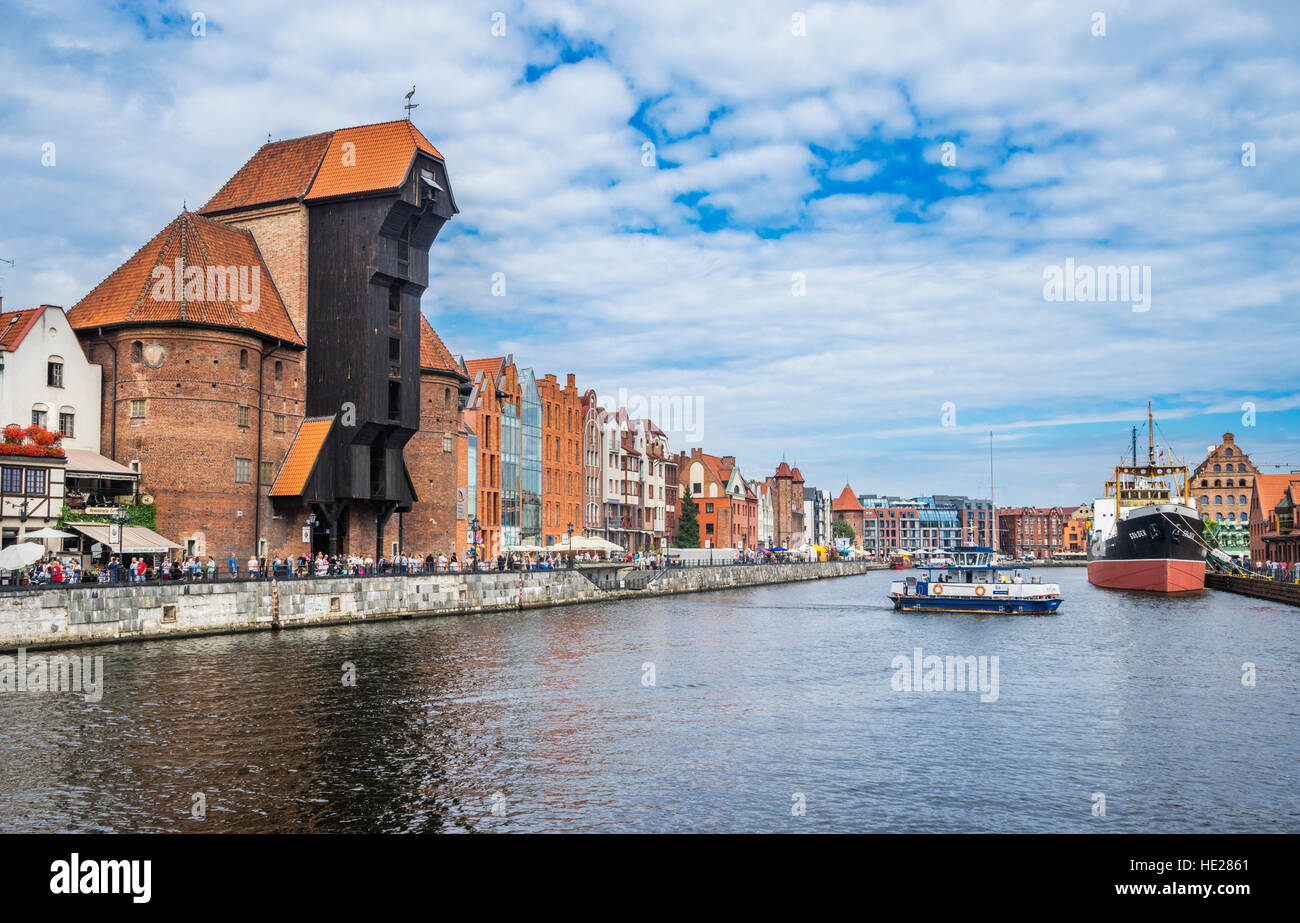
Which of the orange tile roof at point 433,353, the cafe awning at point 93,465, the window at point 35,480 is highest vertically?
the orange tile roof at point 433,353

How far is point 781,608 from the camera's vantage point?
256ft

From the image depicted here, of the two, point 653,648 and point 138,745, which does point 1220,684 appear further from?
point 138,745

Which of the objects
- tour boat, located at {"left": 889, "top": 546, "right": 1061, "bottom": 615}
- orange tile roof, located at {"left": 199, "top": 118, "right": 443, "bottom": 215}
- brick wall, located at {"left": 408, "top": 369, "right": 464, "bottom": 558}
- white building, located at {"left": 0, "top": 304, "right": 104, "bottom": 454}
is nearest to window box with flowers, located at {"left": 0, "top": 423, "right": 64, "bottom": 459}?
white building, located at {"left": 0, "top": 304, "right": 104, "bottom": 454}

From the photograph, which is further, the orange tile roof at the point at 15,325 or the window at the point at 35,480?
the orange tile roof at the point at 15,325

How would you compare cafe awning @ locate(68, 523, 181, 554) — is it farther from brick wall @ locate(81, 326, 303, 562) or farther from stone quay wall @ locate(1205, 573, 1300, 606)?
stone quay wall @ locate(1205, 573, 1300, 606)

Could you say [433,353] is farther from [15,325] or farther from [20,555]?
[20,555]

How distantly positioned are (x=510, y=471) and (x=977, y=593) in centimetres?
4260

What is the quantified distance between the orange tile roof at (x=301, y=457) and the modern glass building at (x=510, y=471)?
30726mm

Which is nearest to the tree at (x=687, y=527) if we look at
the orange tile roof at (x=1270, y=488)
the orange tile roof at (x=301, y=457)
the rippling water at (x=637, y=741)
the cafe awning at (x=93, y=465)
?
the orange tile roof at (x=1270, y=488)

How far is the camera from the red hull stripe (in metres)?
93.1

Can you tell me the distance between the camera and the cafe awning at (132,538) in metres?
48.6

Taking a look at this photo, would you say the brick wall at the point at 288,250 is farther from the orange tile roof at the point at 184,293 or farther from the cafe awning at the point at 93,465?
the cafe awning at the point at 93,465
